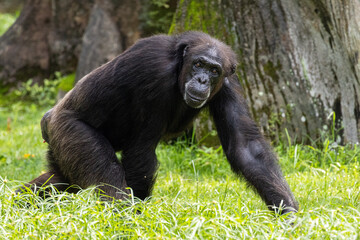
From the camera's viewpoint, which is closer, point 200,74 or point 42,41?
point 200,74

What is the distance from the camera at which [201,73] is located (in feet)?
17.5

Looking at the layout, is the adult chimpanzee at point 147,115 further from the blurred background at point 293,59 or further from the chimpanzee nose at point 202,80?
the blurred background at point 293,59

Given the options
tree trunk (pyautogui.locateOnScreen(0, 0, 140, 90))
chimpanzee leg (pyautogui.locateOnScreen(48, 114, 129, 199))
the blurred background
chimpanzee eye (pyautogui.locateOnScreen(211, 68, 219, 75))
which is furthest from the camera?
tree trunk (pyautogui.locateOnScreen(0, 0, 140, 90))

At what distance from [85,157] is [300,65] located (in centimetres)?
377

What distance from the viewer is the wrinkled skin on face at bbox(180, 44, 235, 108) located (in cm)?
523

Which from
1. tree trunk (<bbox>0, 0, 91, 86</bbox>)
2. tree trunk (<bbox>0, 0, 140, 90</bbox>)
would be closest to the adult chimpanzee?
tree trunk (<bbox>0, 0, 140, 90</bbox>)

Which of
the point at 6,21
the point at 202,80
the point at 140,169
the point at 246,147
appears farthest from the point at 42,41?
the point at 246,147

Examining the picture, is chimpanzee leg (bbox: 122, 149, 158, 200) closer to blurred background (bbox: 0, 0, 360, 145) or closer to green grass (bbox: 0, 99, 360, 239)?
green grass (bbox: 0, 99, 360, 239)

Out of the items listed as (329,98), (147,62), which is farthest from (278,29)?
(147,62)

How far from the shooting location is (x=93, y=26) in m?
12.1

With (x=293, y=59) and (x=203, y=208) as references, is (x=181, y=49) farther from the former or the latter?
(x=293, y=59)

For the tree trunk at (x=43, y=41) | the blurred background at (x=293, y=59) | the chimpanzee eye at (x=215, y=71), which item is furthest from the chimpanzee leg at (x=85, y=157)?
the tree trunk at (x=43, y=41)

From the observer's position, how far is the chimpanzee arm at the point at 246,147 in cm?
504

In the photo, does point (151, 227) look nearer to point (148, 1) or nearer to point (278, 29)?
point (278, 29)
